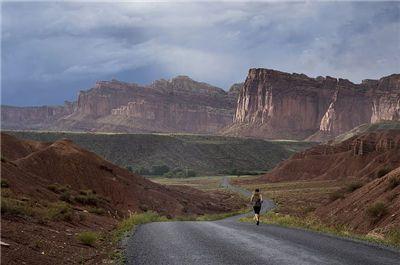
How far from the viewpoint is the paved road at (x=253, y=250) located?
13922 mm

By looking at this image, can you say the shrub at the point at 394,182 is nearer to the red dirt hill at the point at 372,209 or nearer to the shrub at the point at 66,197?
the red dirt hill at the point at 372,209

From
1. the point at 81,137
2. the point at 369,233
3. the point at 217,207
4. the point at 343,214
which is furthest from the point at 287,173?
the point at 369,233

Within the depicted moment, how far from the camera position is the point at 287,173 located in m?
136

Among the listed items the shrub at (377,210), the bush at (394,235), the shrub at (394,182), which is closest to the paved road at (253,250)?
the bush at (394,235)

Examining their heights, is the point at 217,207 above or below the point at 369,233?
below

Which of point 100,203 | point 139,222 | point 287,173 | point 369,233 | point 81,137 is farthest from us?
point 81,137

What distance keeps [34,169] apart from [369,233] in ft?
136

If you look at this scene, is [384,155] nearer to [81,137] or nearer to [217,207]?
[217,207]

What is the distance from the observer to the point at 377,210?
25.8 m

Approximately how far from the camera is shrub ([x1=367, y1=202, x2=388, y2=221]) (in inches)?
1006

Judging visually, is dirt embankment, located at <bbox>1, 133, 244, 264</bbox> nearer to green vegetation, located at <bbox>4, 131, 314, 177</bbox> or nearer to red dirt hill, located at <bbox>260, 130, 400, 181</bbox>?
red dirt hill, located at <bbox>260, 130, 400, 181</bbox>

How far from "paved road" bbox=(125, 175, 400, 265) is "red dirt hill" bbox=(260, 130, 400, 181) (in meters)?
81.2

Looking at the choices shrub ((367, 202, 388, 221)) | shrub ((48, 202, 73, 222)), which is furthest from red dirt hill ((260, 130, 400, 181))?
shrub ((48, 202, 73, 222))

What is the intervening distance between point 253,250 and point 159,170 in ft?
479
